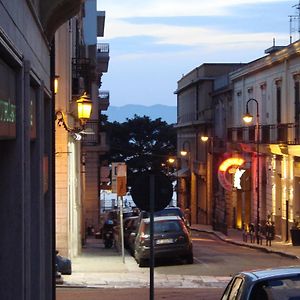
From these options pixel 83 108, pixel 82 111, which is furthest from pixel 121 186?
pixel 83 108

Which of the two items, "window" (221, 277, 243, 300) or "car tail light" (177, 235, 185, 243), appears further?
"car tail light" (177, 235, 185, 243)

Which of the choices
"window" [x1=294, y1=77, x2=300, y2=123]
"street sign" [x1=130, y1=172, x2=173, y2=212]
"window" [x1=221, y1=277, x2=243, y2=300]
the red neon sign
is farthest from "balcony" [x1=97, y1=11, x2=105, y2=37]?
"window" [x1=221, y1=277, x2=243, y2=300]

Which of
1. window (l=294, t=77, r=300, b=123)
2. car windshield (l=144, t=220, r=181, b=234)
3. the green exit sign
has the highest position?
window (l=294, t=77, r=300, b=123)

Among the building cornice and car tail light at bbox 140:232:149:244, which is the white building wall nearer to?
the building cornice

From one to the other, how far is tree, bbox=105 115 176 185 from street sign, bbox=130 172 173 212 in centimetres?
7464

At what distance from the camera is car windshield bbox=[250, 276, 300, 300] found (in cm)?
726

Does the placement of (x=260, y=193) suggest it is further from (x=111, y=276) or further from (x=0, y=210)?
(x=0, y=210)

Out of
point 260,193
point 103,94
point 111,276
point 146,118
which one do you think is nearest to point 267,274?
point 111,276

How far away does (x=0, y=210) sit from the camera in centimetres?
840

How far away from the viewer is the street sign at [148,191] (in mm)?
12680

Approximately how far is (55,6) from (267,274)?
527cm

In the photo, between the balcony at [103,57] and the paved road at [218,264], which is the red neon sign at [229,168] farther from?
the balcony at [103,57]

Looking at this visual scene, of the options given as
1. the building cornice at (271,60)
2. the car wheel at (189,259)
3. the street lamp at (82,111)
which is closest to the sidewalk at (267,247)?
the car wheel at (189,259)

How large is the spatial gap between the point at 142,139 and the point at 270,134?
48.8 m
